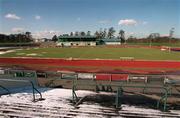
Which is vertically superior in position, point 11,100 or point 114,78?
point 11,100

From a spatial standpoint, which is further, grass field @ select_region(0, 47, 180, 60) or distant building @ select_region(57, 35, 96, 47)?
distant building @ select_region(57, 35, 96, 47)

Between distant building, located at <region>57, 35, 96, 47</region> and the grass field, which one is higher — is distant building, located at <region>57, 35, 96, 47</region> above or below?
above

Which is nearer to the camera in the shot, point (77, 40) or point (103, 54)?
point (103, 54)

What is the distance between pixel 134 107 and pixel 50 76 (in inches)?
540

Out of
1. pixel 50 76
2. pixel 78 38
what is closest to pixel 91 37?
pixel 78 38

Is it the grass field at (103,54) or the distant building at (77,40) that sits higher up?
the distant building at (77,40)

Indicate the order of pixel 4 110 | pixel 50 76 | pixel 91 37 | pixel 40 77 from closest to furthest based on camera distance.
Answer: pixel 4 110 → pixel 40 77 → pixel 50 76 → pixel 91 37

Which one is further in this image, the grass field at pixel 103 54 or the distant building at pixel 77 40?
the distant building at pixel 77 40

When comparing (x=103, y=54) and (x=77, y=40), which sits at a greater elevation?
(x=77, y=40)

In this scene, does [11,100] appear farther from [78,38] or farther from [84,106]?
[78,38]

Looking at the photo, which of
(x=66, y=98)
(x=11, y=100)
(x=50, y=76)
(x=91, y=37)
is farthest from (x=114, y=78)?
(x=91, y=37)

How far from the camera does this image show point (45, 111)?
7.71m

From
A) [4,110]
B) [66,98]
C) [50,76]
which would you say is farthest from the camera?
[50,76]

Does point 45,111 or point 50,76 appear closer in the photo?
point 45,111
